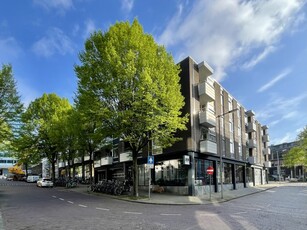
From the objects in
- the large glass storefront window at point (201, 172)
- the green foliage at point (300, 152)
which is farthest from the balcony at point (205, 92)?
the green foliage at point (300, 152)

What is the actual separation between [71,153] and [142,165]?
49.4 ft

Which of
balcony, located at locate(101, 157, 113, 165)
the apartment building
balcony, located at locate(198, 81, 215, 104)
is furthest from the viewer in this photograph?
balcony, located at locate(101, 157, 113, 165)

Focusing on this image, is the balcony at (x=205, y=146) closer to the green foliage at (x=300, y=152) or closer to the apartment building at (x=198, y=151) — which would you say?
the apartment building at (x=198, y=151)

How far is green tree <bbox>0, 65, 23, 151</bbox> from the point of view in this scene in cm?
2939

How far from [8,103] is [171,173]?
1810cm

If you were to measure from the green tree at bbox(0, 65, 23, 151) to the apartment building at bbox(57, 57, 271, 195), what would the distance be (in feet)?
35.1

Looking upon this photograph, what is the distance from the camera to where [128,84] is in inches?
891

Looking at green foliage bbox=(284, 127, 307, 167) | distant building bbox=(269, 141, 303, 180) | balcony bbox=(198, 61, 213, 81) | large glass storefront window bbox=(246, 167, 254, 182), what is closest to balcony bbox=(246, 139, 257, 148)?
large glass storefront window bbox=(246, 167, 254, 182)

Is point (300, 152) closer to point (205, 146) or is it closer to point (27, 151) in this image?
point (205, 146)

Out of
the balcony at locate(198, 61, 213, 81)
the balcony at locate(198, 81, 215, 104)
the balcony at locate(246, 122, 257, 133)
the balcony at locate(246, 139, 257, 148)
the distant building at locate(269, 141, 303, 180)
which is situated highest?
the balcony at locate(198, 61, 213, 81)

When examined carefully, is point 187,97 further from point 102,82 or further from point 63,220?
point 63,220

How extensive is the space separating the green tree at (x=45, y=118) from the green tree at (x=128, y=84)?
2289 centimetres

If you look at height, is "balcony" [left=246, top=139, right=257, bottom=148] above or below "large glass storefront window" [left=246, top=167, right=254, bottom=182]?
above

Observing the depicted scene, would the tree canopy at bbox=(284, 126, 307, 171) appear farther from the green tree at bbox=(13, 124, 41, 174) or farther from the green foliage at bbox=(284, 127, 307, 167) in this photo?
the green tree at bbox=(13, 124, 41, 174)
